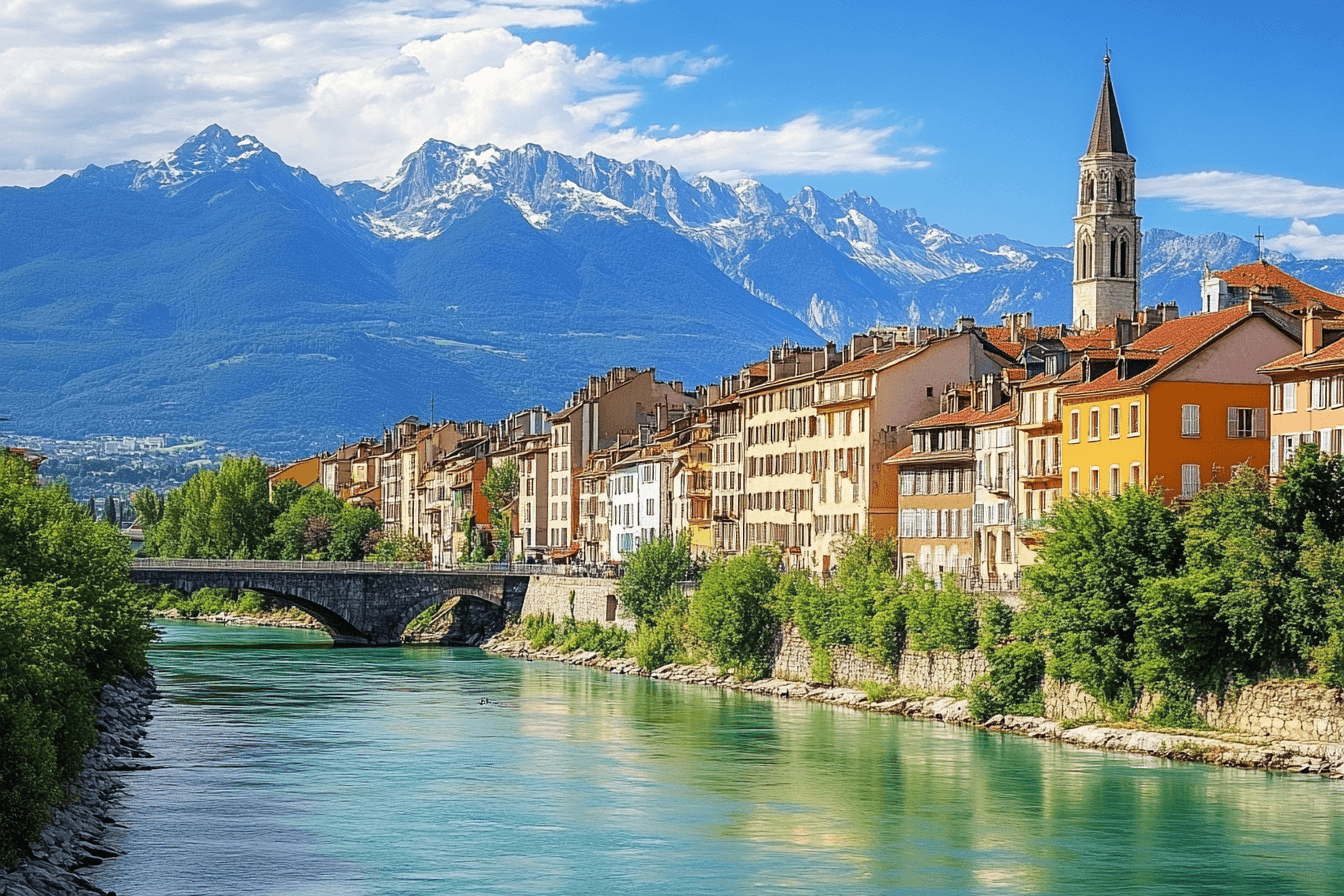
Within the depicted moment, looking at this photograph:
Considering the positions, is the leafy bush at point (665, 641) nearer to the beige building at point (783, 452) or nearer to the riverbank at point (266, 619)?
the beige building at point (783, 452)

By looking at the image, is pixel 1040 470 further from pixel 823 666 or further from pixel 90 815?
pixel 90 815

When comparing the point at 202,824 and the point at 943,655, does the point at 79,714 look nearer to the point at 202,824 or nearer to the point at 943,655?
the point at 202,824

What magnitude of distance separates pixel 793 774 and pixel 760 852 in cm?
1020

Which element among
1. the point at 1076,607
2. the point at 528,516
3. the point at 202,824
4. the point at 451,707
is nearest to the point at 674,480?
the point at 528,516

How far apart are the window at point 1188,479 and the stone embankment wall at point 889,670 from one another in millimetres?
7682

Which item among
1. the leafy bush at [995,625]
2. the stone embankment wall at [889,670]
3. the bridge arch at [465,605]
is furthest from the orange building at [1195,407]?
the bridge arch at [465,605]

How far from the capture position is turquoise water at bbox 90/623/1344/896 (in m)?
38.2


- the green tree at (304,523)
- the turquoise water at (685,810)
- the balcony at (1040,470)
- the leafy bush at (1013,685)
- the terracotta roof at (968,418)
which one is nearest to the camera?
the turquoise water at (685,810)

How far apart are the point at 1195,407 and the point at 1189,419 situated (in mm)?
409

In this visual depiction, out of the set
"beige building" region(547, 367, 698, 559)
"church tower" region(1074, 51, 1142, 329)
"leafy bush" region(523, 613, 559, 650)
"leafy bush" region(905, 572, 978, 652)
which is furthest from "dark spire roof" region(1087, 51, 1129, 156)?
"leafy bush" region(905, 572, 978, 652)

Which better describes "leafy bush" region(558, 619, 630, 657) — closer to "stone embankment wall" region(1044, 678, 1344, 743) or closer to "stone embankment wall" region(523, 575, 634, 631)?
"stone embankment wall" region(523, 575, 634, 631)

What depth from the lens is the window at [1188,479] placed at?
6056 centimetres

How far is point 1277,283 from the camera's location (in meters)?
93.9

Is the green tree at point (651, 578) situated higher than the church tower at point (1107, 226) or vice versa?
the church tower at point (1107, 226)
